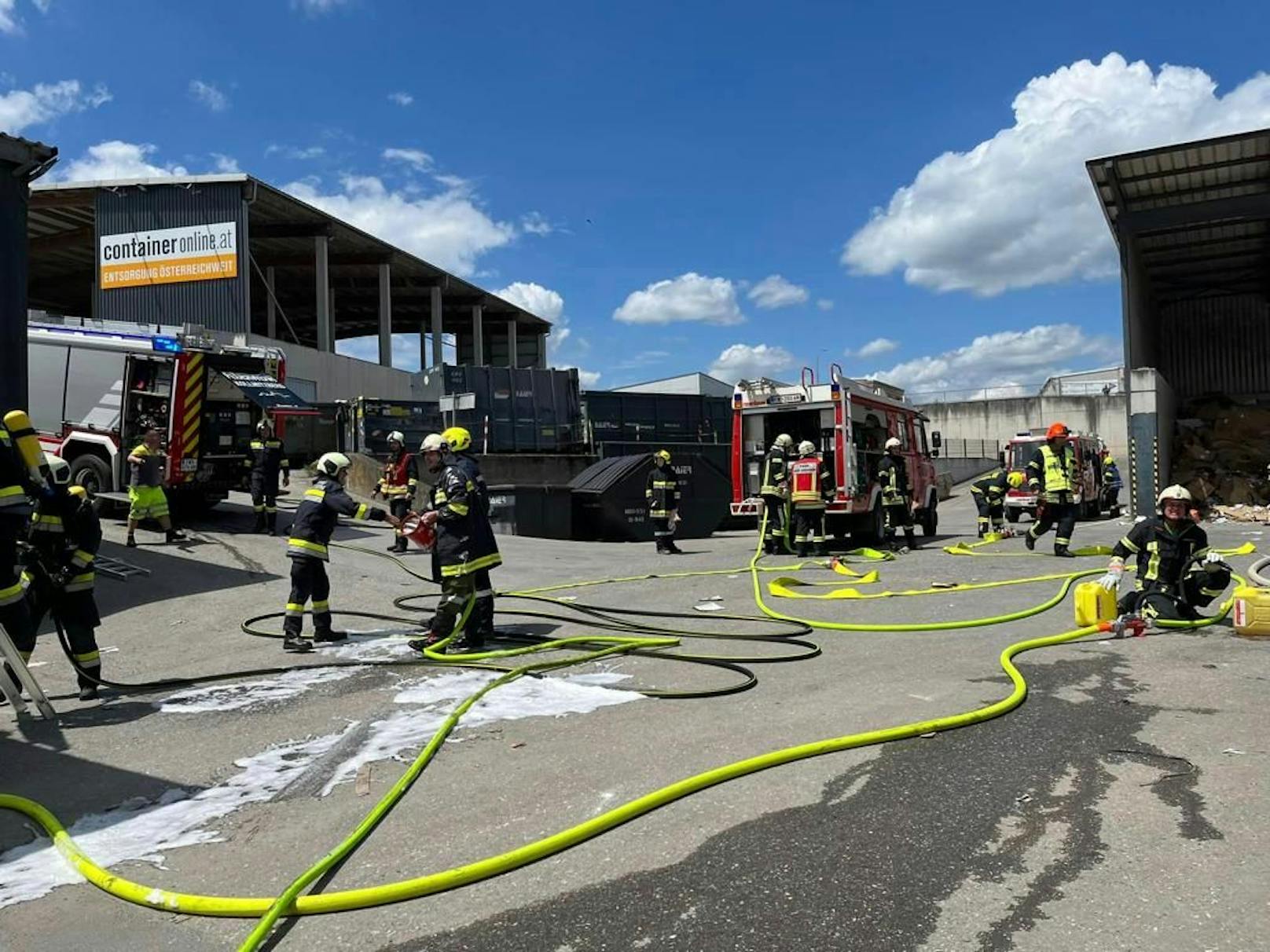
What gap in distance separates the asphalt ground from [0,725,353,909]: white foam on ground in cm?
6

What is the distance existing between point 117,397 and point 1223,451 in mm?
24149

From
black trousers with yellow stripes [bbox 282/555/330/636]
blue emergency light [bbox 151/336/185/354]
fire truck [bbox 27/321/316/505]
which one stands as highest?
blue emergency light [bbox 151/336/185/354]

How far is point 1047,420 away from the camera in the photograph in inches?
1432

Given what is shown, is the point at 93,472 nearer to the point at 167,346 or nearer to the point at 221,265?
the point at 167,346

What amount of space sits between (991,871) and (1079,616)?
418 cm

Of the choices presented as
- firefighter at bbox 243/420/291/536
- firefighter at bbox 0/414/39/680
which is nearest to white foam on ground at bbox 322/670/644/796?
firefighter at bbox 0/414/39/680

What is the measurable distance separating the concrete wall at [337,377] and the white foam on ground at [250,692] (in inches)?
904

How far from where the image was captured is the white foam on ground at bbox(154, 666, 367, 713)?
5.32 m

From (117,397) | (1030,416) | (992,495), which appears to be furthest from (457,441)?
(1030,416)

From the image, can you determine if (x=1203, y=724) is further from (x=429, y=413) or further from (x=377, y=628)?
(x=429, y=413)

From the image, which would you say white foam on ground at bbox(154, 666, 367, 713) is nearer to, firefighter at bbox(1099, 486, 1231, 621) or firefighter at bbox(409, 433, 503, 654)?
firefighter at bbox(409, 433, 503, 654)

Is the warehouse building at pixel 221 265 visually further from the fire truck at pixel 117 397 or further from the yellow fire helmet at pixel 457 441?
the yellow fire helmet at pixel 457 441

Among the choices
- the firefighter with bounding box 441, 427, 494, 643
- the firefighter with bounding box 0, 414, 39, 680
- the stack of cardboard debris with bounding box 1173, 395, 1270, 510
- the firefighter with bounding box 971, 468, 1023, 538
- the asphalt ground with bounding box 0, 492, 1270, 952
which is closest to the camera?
the asphalt ground with bounding box 0, 492, 1270, 952

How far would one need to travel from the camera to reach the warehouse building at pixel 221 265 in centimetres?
2817
